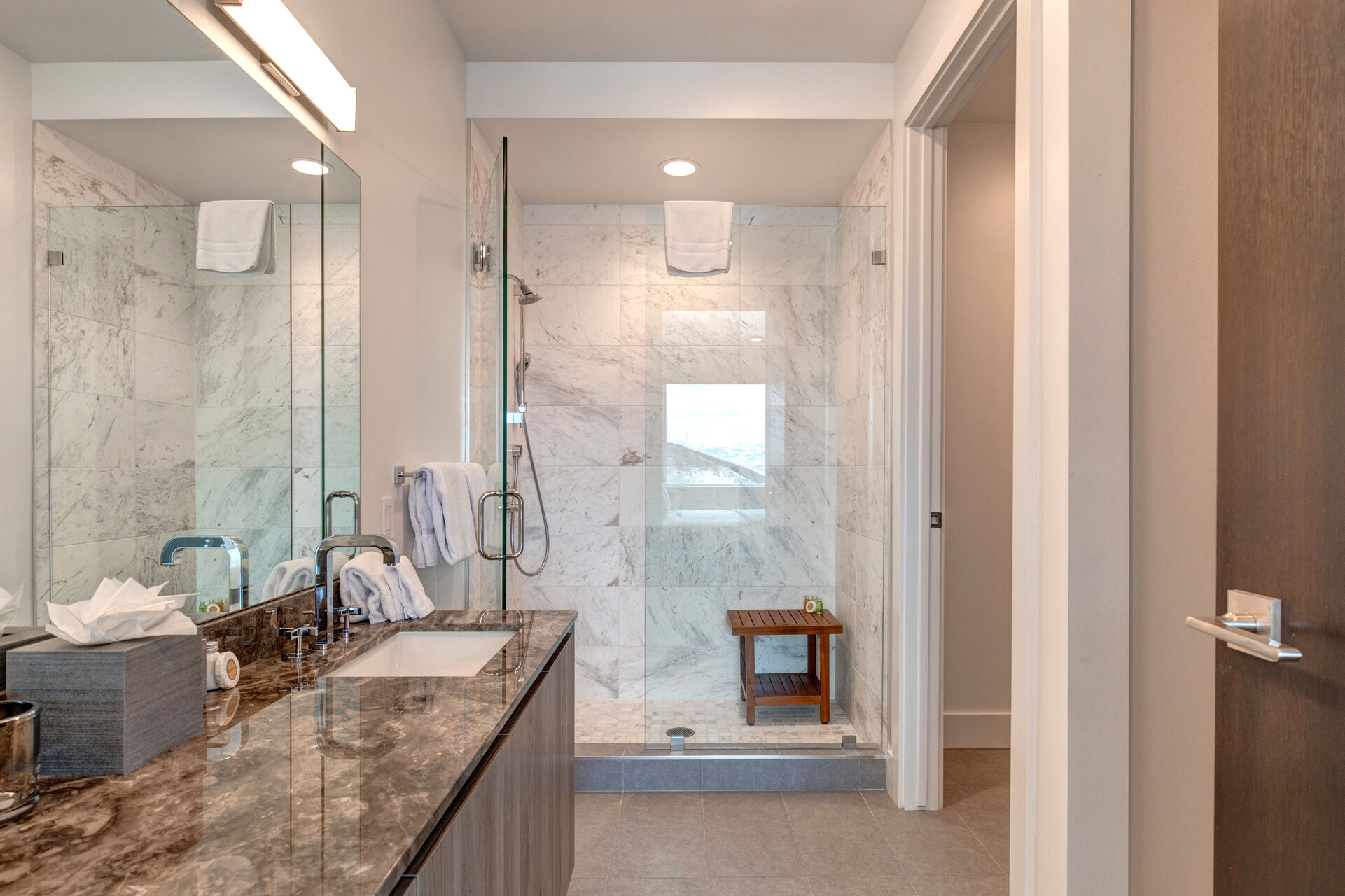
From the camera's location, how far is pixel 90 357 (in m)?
1.04

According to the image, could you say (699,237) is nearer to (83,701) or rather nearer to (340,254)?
(340,254)

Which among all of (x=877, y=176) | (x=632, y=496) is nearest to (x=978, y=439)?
(x=877, y=176)

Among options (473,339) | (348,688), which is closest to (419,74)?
(473,339)

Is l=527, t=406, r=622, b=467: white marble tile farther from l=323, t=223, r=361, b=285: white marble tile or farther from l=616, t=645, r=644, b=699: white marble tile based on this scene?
l=323, t=223, r=361, b=285: white marble tile

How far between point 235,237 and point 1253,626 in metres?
1.71

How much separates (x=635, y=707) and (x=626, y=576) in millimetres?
812

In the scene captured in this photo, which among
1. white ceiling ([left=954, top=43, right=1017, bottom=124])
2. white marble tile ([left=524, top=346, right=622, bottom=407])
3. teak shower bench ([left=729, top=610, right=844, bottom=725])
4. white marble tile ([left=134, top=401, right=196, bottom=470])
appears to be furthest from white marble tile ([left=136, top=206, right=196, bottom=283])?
white marble tile ([left=524, top=346, right=622, bottom=407])

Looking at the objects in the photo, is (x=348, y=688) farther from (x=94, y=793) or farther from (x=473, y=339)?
(x=473, y=339)

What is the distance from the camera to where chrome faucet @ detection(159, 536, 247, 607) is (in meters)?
1.26

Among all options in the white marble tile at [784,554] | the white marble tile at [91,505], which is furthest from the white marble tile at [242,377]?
the white marble tile at [784,554]

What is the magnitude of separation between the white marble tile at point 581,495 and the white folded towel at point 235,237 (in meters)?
2.39

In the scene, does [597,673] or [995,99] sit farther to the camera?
[597,673]

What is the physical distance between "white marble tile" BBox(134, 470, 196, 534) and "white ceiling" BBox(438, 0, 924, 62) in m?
1.95

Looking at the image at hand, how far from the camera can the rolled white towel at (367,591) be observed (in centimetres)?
173
